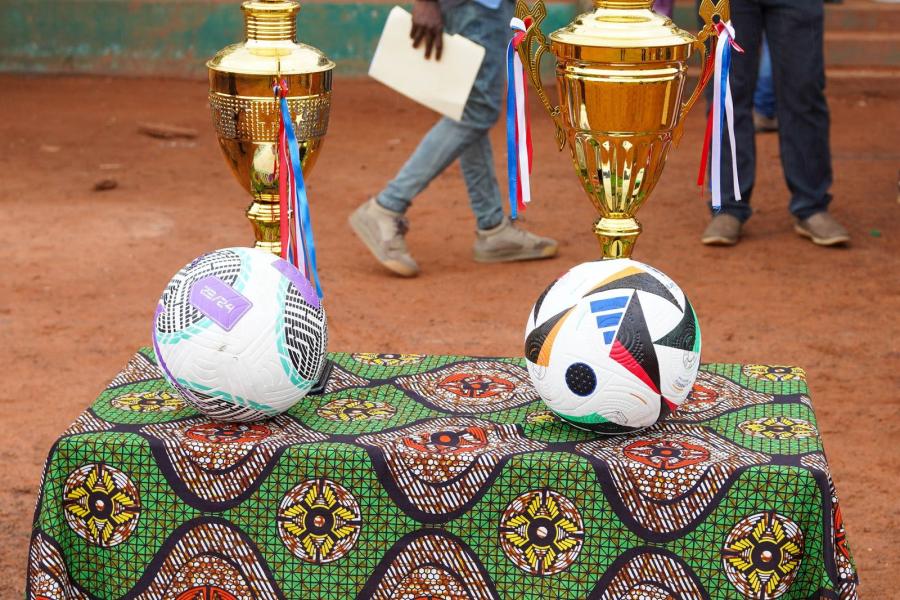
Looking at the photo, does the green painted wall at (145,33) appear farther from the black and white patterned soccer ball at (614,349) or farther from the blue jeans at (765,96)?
the black and white patterned soccer ball at (614,349)

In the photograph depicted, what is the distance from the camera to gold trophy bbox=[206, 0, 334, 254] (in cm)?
276

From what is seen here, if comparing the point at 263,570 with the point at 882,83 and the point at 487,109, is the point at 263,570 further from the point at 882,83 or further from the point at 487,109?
the point at 882,83

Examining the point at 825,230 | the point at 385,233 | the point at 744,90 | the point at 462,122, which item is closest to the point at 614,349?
the point at 462,122

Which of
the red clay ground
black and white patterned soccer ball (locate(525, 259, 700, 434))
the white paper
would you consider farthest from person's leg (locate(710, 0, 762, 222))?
black and white patterned soccer ball (locate(525, 259, 700, 434))

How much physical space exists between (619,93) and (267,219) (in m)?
0.87

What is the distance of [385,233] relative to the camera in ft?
16.8

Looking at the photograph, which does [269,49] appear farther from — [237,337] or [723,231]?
[723,231]

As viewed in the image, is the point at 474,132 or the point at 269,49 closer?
the point at 269,49

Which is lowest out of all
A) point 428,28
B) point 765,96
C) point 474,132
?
point 765,96

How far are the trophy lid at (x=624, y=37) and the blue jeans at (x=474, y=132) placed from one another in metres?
2.08

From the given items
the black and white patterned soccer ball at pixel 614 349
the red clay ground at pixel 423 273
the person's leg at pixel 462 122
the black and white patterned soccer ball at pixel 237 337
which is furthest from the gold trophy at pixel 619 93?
the person's leg at pixel 462 122

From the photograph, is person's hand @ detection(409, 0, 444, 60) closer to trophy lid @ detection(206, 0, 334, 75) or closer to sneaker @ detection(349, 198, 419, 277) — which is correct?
sneaker @ detection(349, 198, 419, 277)

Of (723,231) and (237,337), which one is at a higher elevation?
(237,337)

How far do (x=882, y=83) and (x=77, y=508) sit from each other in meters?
8.02
